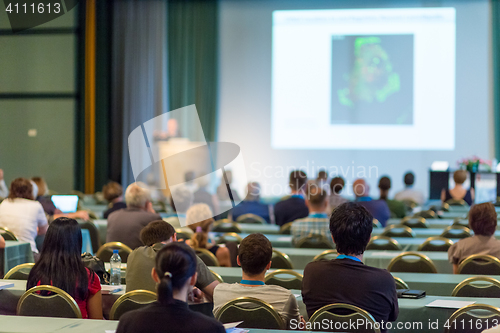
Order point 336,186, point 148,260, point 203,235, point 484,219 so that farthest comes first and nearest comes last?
point 336,186
point 203,235
point 484,219
point 148,260

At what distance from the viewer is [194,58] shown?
13.5 metres

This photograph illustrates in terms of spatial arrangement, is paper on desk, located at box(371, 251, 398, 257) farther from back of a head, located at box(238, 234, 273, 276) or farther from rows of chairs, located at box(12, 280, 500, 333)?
back of a head, located at box(238, 234, 273, 276)

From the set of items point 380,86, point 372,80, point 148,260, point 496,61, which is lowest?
Result: point 148,260

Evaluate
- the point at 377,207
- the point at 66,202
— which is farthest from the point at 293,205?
the point at 66,202

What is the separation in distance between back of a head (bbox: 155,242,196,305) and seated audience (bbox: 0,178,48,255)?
371 cm

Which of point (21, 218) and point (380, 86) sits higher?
point (380, 86)

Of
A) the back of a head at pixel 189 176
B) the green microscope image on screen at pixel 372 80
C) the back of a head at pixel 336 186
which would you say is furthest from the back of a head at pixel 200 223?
the green microscope image on screen at pixel 372 80

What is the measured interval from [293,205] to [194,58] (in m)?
7.36

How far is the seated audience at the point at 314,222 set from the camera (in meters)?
5.59

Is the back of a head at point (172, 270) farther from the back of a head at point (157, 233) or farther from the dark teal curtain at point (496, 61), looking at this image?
the dark teal curtain at point (496, 61)

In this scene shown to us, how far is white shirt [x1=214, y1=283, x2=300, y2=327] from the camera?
9.70ft

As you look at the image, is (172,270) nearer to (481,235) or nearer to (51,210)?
(481,235)

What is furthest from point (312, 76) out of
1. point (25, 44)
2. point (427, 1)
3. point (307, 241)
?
point (307, 241)

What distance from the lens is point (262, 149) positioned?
13250 mm
